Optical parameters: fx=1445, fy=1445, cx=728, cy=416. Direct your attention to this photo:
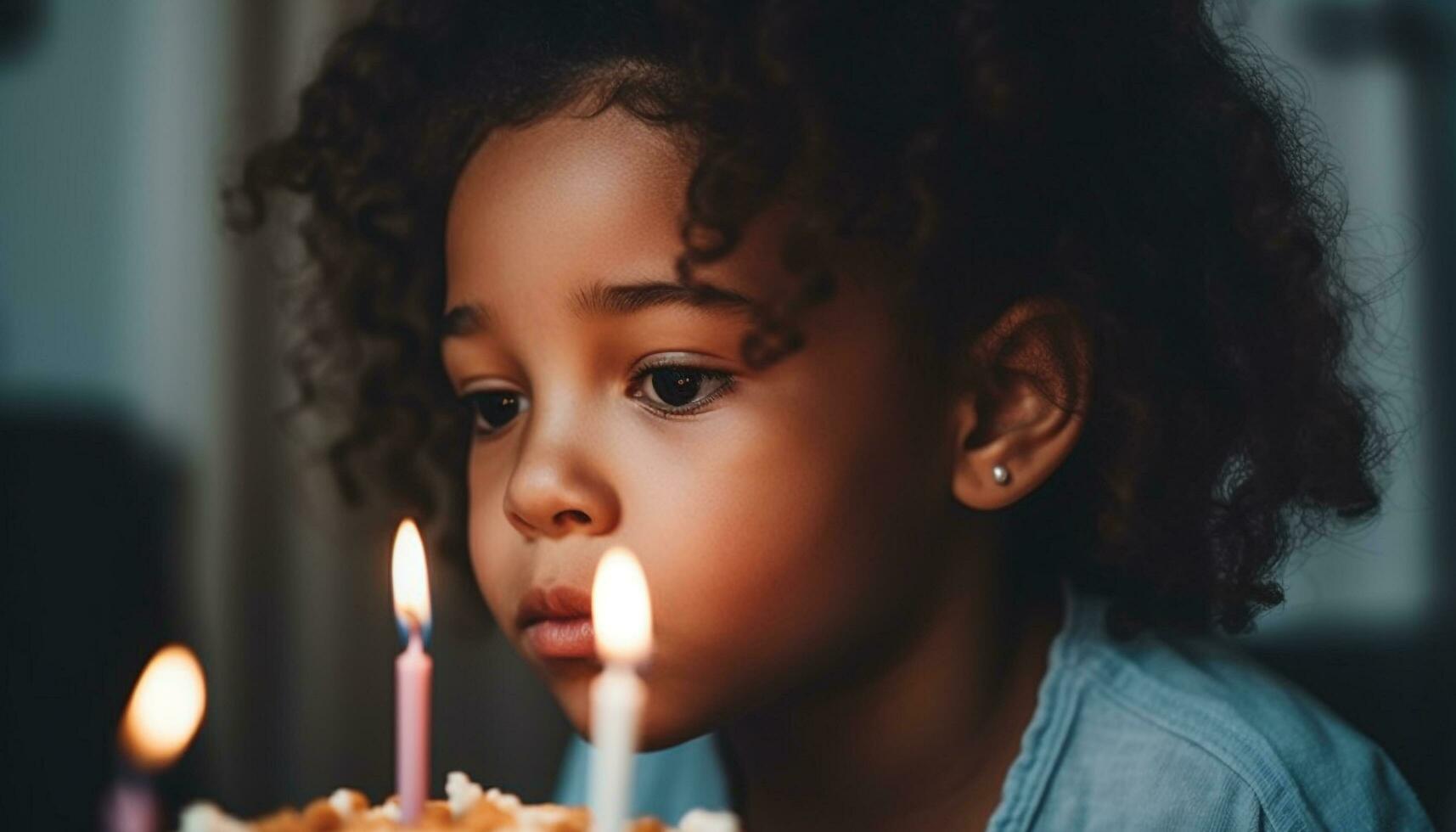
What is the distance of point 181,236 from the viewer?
170 cm

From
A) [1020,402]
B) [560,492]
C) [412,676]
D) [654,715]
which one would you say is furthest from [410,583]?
[1020,402]

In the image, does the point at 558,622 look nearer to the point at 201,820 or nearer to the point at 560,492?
the point at 560,492

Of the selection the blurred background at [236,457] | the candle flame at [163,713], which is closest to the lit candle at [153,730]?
the candle flame at [163,713]

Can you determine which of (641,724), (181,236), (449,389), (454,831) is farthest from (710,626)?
(181,236)

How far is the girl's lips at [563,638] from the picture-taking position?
2.92 feet

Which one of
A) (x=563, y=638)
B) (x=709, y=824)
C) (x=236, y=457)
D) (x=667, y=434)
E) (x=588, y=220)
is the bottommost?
(x=709, y=824)

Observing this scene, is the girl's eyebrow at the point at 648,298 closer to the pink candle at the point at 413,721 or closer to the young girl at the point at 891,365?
the young girl at the point at 891,365

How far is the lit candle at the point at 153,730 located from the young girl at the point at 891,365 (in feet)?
1.28

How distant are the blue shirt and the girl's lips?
358 mm

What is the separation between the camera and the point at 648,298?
875 millimetres

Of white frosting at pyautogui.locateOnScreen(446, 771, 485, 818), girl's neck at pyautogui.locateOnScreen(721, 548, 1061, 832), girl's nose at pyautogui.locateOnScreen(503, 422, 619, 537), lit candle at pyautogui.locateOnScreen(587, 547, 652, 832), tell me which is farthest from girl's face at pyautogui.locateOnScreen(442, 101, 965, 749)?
lit candle at pyautogui.locateOnScreen(587, 547, 652, 832)

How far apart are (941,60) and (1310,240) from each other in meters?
0.33

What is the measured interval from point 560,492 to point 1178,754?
50 centimetres

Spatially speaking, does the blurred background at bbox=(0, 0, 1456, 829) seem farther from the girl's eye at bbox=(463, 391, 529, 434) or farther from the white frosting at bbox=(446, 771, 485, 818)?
the white frosting at bbox=(446, 771, 485, 818)
